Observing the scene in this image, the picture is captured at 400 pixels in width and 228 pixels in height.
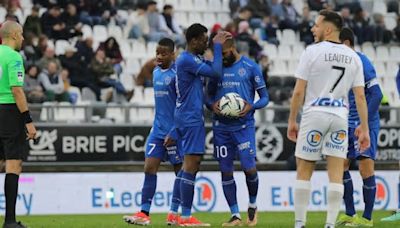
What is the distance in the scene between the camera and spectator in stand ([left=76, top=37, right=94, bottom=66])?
78.3ft

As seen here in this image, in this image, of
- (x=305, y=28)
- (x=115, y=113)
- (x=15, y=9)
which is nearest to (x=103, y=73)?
(x=115, y=113)

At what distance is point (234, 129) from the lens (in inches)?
551

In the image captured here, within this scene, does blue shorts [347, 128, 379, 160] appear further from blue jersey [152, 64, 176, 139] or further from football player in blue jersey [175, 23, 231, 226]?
blue jersey [152, 64, 176, 139]

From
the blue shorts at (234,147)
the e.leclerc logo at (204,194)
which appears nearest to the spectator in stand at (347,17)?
the e.leclerc logo at (204,194)

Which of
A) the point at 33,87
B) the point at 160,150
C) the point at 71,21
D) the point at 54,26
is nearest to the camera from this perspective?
the point at 160,150

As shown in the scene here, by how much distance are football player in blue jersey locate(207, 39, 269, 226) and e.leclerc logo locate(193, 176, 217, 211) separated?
20.5ft

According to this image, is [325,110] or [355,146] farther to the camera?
[355,146]

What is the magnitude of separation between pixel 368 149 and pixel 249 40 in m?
12.3

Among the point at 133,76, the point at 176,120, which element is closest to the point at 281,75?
the point at 133,76

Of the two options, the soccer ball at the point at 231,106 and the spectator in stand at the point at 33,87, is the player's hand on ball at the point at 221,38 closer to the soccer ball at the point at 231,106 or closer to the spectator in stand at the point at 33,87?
the soccer ball at the point at 231,106

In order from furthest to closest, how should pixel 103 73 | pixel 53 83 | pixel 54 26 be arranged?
pixel 54 26 → pixel 103 73 → pixel 53 83

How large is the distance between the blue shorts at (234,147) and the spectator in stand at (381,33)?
15400mm

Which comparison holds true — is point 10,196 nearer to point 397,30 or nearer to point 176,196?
point 176,196

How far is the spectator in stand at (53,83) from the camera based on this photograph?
22.5 metres
